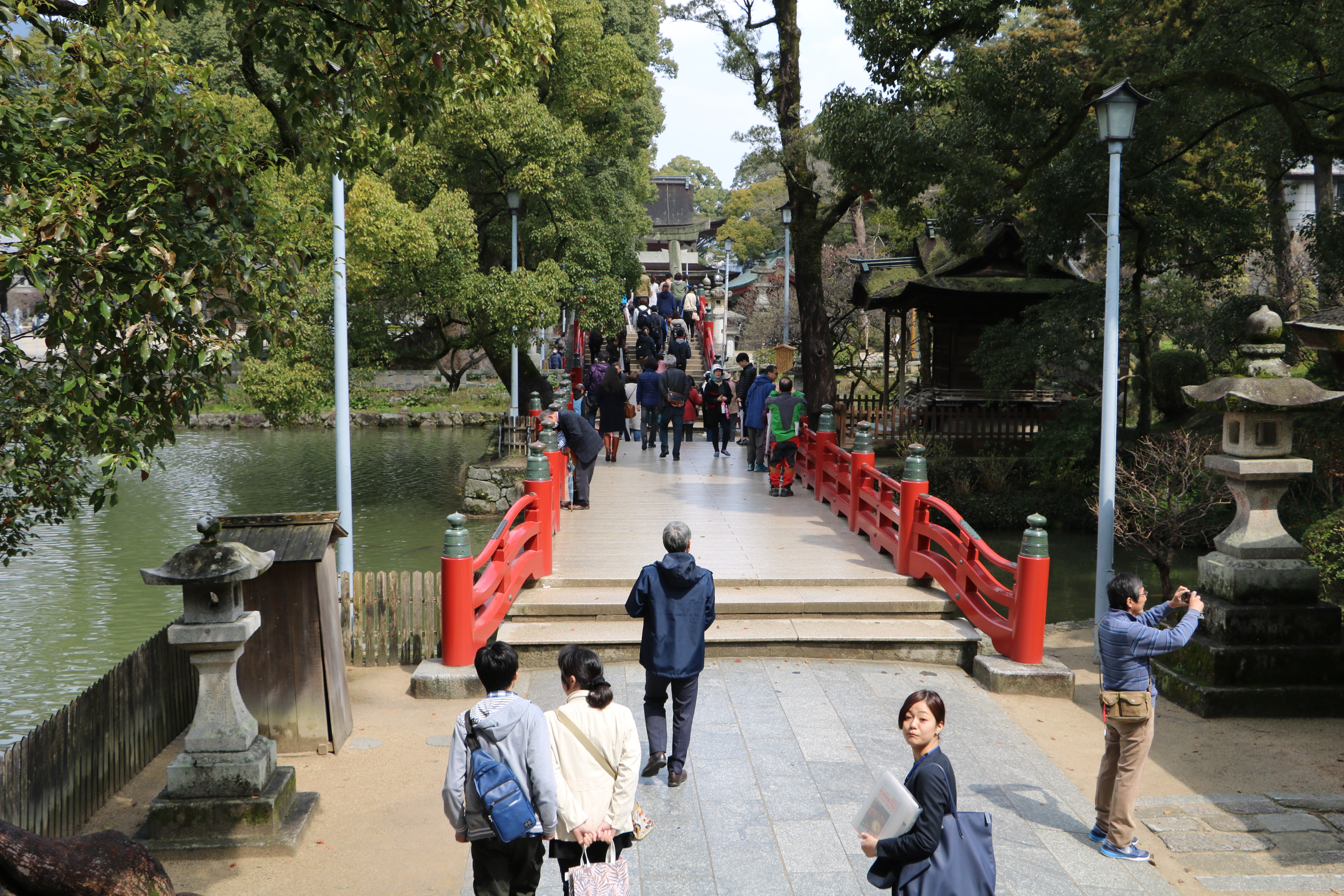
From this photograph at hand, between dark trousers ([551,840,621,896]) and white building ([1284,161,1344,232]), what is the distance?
3427 cm

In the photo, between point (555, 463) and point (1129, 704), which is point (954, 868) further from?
point (555, 463)

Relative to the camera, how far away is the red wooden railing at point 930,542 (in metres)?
8.91

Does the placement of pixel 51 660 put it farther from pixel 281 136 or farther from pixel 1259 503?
pixel 1259 503

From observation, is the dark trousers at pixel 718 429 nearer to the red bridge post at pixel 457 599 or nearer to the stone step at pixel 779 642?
the stone step at pixel 779 642

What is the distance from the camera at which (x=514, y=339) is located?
21.8m

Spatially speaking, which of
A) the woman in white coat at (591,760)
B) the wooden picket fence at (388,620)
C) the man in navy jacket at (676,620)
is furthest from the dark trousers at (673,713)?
the wooden picket fence at (388,620)

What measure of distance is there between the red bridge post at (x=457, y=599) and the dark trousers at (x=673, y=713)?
8.38ft

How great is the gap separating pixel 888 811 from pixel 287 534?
214 inches

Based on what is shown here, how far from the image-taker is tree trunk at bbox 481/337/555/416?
24.7 meters

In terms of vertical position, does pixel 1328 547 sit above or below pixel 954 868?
above

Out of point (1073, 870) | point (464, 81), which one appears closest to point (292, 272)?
point (464, 81)

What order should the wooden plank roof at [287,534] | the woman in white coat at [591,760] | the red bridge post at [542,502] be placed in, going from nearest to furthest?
the woman in white coat at [591,760] < the wooden plank roof at [287,534] < the red bridge post at [542,502]

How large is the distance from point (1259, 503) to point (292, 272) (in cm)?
829

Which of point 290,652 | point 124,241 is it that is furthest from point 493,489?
point 124,241
